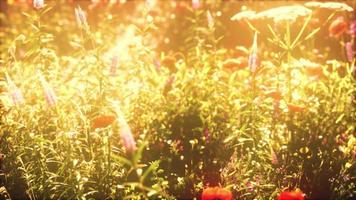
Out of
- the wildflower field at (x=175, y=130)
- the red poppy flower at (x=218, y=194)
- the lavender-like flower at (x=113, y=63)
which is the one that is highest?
the lavender-like flower at (x=113, y=63)

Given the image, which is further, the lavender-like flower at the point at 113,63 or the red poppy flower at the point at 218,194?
the lavender-like flower at the point at 113,63

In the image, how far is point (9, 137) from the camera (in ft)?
12.0

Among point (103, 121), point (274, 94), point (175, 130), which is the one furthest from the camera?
point (175, 130)

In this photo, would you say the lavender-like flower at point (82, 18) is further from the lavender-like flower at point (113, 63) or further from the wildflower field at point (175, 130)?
the lavender-like flower at point (113, 63)

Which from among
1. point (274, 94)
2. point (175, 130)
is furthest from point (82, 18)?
point (274, 94)

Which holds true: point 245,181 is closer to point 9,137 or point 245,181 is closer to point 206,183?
point 206,183

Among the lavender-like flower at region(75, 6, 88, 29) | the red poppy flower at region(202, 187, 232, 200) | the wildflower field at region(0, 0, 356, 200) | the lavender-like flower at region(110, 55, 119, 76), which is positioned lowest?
the red poppy flower at region(202, 187, 232, 200)

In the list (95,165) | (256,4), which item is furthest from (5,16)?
(95,165)

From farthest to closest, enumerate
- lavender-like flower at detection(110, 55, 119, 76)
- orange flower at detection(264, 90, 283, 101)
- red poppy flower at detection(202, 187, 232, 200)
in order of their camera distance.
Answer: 1. orange flower at detection(264, 90, 283, 101)
2. lavender-like flower at detection(110, 55, 119, 76)
3. red poppy flower at detection(202, 187, 232, 200)

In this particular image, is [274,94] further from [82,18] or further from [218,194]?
[82,18]

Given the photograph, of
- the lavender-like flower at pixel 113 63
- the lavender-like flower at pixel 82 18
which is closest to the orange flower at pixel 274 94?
the lavender-like flower at pixel 113 63

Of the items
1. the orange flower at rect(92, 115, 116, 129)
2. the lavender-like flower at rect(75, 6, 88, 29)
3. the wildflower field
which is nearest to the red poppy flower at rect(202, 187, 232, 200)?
the wildflower field

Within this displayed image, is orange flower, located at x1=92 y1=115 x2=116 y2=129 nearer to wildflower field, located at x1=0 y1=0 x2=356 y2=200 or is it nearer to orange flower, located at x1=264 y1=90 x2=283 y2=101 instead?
wildflower field, located at x1=0 y1=0 x2=356 y2=200

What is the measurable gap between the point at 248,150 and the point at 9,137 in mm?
1698
